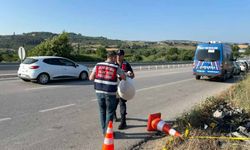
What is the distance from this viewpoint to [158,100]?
1094cm

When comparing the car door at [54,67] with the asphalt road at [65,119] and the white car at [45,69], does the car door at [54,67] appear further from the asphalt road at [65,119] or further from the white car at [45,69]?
the asphalt road at [65,119]

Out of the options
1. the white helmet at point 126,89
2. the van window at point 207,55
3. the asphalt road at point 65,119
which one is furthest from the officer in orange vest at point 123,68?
the van window at point 207,55

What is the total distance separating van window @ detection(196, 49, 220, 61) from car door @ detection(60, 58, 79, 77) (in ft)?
27.8

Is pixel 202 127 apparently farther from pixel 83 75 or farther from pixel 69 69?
pixel 83 75

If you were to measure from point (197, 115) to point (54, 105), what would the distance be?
461 cm

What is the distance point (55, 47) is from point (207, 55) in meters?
27.5

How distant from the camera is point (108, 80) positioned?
565 cm

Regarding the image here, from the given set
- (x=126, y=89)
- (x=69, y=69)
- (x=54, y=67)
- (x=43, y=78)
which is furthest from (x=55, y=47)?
(x=126, y=89)

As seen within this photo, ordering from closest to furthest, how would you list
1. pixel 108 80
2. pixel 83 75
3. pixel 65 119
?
pixel 108 80, pixel 65 119, pixel 83 75

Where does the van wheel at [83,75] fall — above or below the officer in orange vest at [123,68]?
below

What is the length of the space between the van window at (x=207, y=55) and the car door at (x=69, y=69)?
27.8ft


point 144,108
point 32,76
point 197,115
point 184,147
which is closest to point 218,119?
point 197,115

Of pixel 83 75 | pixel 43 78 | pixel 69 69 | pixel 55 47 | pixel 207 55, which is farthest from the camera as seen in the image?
pixel 55 47

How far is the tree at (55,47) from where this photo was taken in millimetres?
41375
